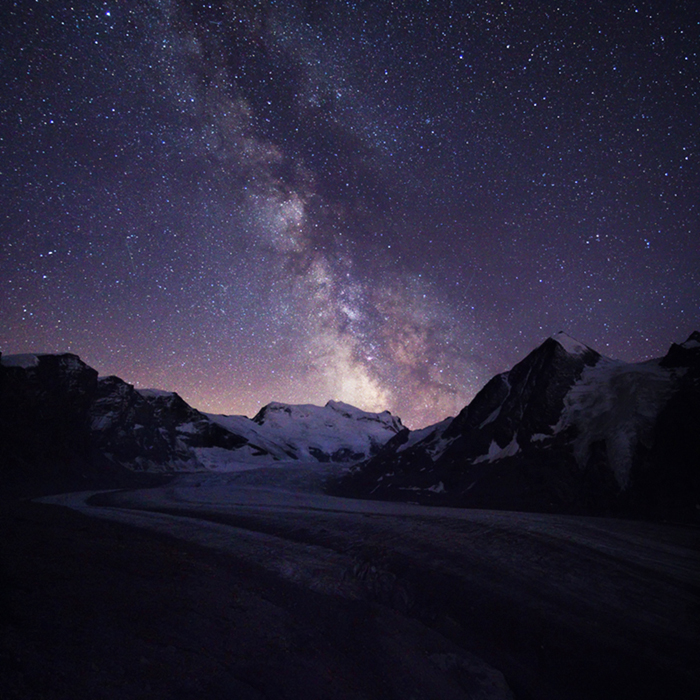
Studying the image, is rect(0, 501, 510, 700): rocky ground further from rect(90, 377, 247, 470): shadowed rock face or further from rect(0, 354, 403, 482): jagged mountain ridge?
rect(90, 377, 247, 470): shadowed rock face

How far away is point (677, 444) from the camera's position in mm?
24281

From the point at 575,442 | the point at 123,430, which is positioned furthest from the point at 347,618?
the point at 123,430

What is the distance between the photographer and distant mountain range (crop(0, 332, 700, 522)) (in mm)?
24891

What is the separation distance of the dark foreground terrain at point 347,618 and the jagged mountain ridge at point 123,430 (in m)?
49.5

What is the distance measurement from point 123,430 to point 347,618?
95.0m

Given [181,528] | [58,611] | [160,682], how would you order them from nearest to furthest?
[160,682], [58,611], [181,528]

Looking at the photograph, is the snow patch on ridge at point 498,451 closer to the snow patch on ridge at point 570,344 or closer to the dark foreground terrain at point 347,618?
the snow patch on ridge at point 570,344

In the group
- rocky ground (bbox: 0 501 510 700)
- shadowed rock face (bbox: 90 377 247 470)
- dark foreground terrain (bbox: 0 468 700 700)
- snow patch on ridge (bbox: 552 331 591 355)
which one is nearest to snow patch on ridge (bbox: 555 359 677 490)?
snow patch on ridge (bbox: 552 331 591 355)

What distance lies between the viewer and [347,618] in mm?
8273

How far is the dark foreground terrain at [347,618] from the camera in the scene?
17.9 feet

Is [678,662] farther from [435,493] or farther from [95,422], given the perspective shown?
[95,422]

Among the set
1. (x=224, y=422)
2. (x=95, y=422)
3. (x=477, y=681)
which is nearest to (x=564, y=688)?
(x=477, y=681)

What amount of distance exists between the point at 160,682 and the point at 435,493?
3735cm

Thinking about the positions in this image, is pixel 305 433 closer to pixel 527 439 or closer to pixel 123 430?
pixel 123 430
